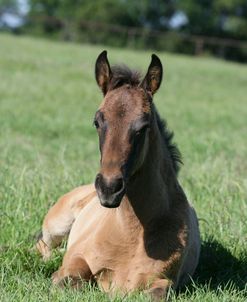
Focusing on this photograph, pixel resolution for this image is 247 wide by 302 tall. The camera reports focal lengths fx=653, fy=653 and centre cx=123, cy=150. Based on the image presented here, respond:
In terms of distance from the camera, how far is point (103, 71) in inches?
173

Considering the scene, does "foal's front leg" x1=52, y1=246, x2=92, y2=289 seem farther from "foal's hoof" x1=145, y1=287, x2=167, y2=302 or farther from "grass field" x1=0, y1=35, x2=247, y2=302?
"foal's hoof" x1=145, y1=287, x2=167, y2=302

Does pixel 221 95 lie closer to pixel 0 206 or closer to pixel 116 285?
pixel 0 206

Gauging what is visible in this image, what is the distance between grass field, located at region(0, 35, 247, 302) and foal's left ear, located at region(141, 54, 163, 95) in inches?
53.8

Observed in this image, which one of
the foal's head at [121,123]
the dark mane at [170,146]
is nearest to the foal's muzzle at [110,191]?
the foal's head at [121,123]

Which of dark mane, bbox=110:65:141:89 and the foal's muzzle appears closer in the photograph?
the foal's muzzle

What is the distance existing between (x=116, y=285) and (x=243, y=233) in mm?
1714

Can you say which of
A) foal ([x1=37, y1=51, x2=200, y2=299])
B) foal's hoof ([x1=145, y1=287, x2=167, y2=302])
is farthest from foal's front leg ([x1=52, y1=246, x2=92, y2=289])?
foal's hoof ([x1=145, y1=287, x2=167, y2=302])

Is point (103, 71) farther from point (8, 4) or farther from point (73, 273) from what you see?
point (8, 4)

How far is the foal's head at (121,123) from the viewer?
12.4 feet

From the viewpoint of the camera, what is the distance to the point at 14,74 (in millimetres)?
20953

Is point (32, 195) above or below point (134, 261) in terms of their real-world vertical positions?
below

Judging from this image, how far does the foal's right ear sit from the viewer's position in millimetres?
4375

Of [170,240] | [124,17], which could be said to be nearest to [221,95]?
[170,240]

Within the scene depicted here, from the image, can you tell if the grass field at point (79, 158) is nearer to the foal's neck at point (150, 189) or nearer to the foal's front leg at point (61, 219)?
the foal's front leg at point (61, 219)
